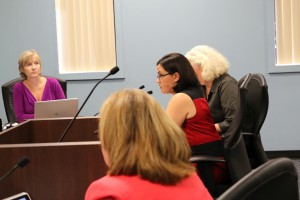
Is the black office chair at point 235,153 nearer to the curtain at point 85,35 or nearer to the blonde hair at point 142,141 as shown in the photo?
the blonde hair at point 142,141

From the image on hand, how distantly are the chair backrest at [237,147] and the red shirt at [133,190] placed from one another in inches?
56.6

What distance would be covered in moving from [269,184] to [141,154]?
0.45 metres

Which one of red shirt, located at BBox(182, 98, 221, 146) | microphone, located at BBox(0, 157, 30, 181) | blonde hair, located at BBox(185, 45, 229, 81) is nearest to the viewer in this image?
microphone, located at BBox(0, 157, 30, 181)

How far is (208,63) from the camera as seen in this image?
3.41 meters

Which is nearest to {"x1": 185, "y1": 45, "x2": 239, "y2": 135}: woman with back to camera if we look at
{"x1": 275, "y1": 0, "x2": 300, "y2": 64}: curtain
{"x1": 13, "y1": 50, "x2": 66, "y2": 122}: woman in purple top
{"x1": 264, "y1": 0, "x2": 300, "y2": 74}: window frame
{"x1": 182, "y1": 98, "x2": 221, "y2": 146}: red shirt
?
{"x1": 182, "y1": 98, "x2": 221, "y2": 146}: red shirt

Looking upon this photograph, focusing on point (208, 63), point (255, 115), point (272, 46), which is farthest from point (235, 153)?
point (272, 46)

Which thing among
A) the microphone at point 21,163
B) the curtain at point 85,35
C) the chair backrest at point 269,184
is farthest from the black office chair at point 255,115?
the curtain at point 85,35

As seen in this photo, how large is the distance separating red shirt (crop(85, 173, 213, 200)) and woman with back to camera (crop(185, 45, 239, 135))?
1.99 m

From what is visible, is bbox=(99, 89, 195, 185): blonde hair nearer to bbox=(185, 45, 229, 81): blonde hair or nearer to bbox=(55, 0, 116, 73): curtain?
bbox=(185, 45, 229, 81): blonde hair

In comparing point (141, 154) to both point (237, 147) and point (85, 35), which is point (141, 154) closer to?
point (237, 147)

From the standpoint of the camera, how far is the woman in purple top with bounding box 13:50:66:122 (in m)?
4.12

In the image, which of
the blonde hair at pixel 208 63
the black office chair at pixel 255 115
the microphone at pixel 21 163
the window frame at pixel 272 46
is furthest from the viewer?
the window frame at pixel 272 46

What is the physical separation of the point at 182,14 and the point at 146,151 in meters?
3.95

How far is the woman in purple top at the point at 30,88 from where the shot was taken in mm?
4125
